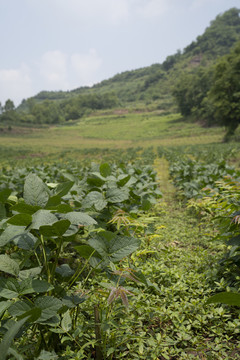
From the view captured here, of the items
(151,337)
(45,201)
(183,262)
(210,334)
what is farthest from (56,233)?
(183,262)

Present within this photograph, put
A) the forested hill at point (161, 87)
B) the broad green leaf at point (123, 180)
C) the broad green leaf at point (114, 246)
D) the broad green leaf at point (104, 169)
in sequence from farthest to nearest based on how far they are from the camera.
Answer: the forested hill at point (161, 87) < the broad green leaf at point (123, 180) < the broad green leaf at point (104, 169) < the broad green leaf at point (114, 246)

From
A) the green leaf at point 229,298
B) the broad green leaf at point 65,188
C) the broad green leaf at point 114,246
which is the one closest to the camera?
the green leaf at point 229,298

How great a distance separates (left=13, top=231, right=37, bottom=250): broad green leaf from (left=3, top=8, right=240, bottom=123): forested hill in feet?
317

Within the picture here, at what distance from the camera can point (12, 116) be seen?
293ft

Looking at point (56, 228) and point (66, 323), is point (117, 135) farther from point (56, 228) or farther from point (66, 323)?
point (56, 228)

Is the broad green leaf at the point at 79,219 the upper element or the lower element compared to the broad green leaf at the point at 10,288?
upper

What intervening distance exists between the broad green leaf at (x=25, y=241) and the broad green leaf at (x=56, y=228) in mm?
192

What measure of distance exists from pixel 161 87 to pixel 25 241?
136 meters

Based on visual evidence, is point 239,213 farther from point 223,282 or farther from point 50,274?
point 50,274

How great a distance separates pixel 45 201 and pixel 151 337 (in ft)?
4.33

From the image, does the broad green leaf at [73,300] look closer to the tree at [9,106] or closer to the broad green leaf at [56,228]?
the broad green leaf at [56,228]

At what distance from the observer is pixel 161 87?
411 feet

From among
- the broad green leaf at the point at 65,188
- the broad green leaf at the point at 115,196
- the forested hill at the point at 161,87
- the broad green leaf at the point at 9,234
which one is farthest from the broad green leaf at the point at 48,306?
the forested hill at the point at 161,87

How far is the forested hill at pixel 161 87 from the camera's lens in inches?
4126
